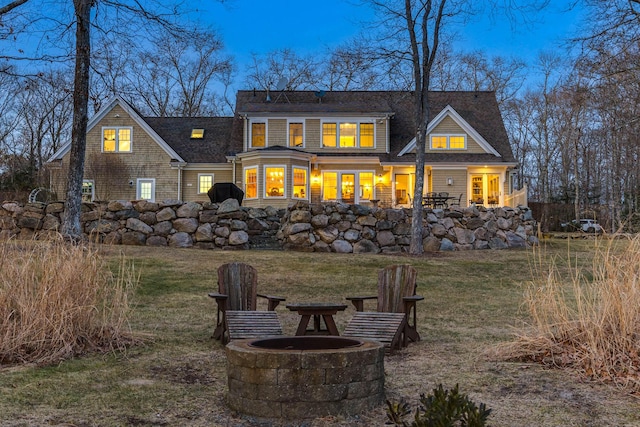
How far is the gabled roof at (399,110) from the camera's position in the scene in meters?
25.1

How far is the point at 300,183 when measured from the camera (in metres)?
24.2

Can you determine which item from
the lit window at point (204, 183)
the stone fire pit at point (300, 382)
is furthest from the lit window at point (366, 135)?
the stone fire pit at point (300, 382)

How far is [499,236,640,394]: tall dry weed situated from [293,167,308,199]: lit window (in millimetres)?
18246

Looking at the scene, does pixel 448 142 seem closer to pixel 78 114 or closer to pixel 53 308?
pixel 78 114

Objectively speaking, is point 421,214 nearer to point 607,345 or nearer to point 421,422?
point 607,345

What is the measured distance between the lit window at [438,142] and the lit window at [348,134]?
3285mm

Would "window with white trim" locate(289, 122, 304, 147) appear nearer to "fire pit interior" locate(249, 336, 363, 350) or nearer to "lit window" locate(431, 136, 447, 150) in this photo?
"lit window" locate(431, 136, 447, 150)

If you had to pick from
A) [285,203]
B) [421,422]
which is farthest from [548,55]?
[421,422]

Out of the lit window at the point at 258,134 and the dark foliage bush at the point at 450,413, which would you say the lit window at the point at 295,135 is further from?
the dark foliage bush at the point at 450,413

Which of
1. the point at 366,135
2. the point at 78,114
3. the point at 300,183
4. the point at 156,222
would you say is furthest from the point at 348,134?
the point at 78,114

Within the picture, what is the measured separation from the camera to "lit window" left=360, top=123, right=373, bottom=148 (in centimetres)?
2555

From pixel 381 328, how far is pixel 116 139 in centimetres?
2203

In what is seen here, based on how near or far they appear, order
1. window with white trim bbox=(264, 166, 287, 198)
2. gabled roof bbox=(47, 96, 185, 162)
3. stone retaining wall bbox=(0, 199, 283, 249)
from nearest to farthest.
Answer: stone retaining wall bbox=(0, 199, 283, 249) → window with white trim bbox=(264, 166, 287, 198) → gabled roof bbox=(47, 96, 185, 162)

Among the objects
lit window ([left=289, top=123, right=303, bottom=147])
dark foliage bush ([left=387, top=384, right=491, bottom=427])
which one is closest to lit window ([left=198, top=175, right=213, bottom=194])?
lit window ([left=289, top=123, right=303, bottom=147])
